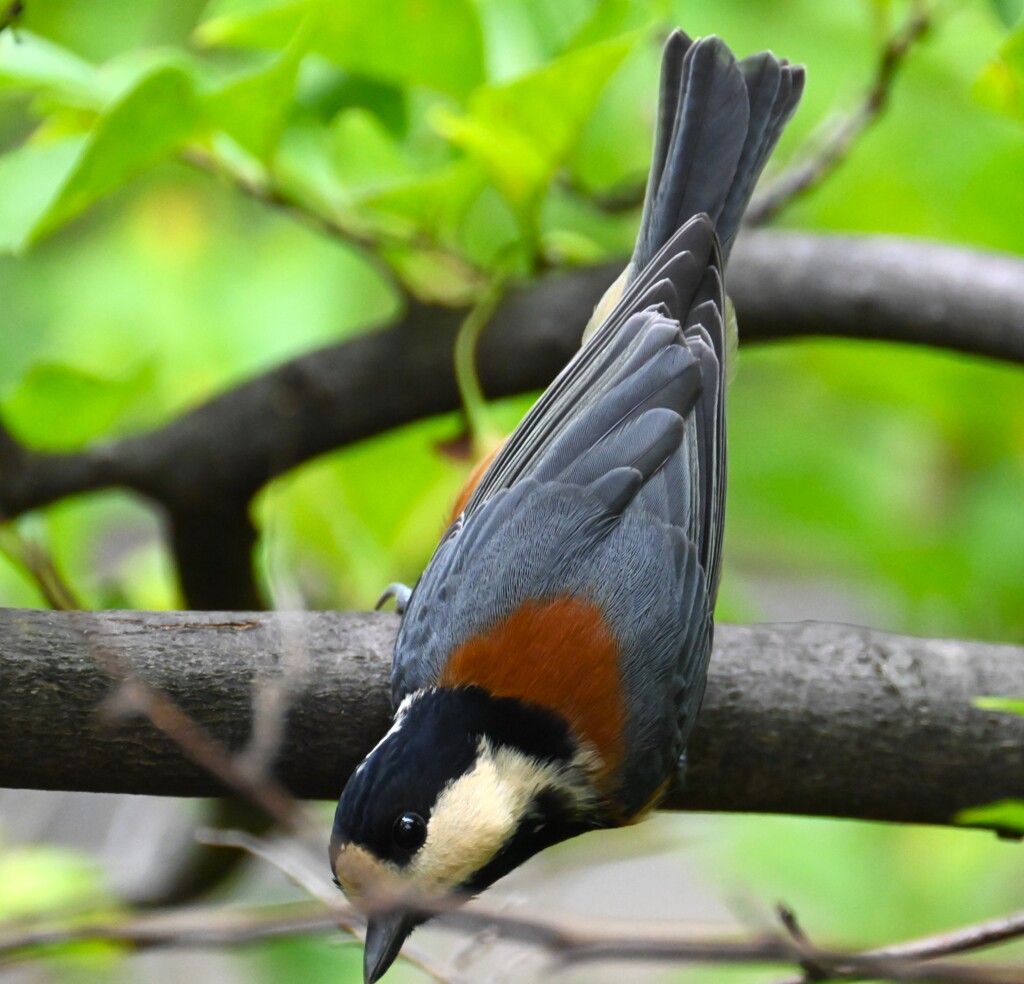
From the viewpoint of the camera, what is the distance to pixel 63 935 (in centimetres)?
123

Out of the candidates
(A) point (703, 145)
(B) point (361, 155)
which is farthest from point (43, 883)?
(A) point (703, 145)

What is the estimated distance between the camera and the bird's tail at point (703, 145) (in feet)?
8.06

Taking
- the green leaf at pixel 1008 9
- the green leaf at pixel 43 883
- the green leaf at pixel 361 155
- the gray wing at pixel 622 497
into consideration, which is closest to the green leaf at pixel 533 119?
the green leaf at pixel 361 155

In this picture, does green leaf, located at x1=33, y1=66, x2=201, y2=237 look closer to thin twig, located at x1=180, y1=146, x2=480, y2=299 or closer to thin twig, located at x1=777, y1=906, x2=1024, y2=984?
thin twig, located at x1=180, y1=146, x2=480, y2=299

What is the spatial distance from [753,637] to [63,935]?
3.74 ft

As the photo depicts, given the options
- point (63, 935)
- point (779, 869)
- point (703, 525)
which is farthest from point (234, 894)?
point (63, 935)

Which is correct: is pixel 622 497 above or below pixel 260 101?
below

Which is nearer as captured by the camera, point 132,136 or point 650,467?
point 132,136

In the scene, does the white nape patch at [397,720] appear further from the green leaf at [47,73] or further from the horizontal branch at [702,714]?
the green leaf at [47,73]

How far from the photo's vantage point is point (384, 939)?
1684mm

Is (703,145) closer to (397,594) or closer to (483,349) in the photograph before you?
(483,349)

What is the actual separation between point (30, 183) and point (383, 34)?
1.94 feet

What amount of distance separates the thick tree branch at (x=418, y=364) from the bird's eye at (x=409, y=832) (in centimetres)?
79

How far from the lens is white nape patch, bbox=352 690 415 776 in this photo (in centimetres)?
180
